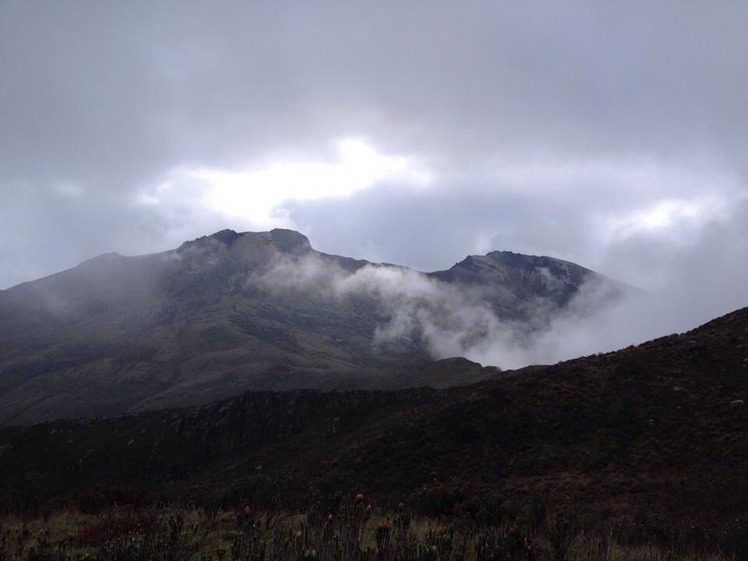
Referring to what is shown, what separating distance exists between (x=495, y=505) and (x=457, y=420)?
88.1 ft

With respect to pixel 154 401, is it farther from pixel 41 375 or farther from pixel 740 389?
pixel 740 389

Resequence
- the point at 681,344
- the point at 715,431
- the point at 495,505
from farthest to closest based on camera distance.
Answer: the point at 681,344, the point at 715,431, the point at 495,505

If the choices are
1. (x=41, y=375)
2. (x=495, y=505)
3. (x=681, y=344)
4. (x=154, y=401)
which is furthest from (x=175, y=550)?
(x=41, y=375)

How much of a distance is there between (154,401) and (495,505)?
144 meters

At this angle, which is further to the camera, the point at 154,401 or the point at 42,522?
the point at 154,401

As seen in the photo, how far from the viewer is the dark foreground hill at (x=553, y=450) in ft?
59.6

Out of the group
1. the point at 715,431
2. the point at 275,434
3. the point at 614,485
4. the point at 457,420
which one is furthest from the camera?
the point at 275,434

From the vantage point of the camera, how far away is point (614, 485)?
86.0ft

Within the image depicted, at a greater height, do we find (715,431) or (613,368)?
(613,368)

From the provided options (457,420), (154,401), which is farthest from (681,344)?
(154,401)

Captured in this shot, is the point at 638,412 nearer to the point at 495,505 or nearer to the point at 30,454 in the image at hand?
the point at 495,505

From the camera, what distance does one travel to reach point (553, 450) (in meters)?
32.0

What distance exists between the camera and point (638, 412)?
33844 mm

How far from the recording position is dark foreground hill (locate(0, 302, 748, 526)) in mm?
18172
